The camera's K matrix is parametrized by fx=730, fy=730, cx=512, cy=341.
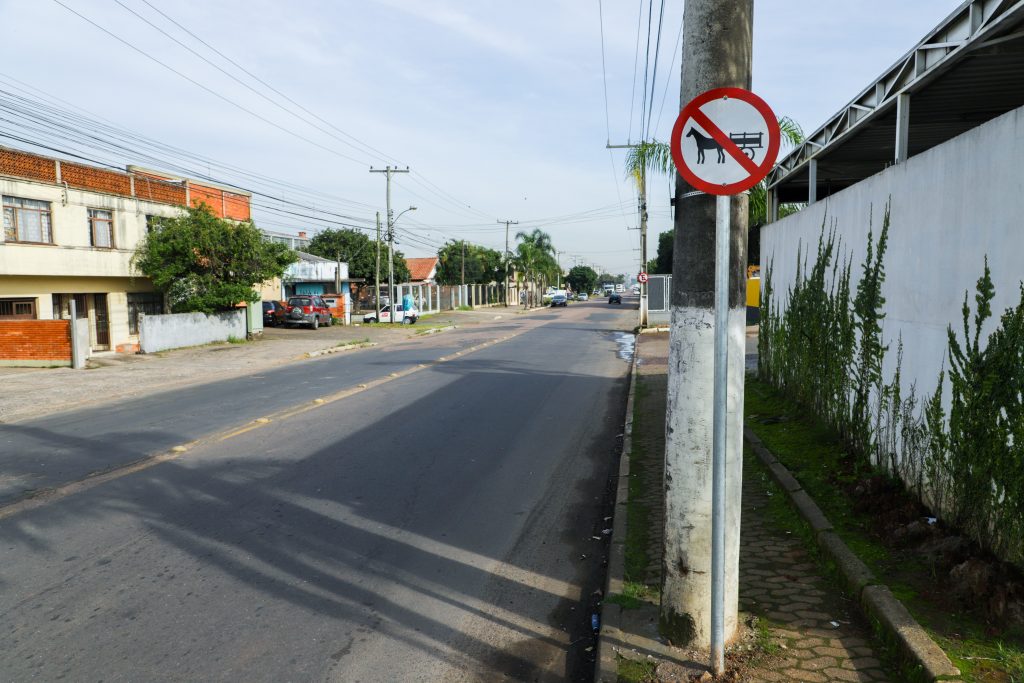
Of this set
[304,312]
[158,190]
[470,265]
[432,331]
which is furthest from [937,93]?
[470,265]

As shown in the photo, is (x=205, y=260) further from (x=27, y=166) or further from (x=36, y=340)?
(x=36, y=340)

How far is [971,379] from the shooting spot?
486 cm

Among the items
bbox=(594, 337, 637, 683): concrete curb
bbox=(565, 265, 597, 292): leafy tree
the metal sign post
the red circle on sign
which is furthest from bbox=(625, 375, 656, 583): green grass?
bbox=(565, 265, 597, 292): leafy tree

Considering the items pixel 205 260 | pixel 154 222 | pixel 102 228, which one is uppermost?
pixel 154 222

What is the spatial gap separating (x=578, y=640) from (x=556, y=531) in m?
1.95

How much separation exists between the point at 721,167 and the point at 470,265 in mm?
80764

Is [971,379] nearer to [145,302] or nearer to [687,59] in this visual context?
[687,59]

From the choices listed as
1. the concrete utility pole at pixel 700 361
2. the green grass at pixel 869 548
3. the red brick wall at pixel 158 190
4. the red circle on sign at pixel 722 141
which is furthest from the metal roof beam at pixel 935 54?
the red brick wall at pixel 158 190

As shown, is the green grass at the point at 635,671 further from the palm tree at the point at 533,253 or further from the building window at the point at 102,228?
the palm tree at the point at 533,253

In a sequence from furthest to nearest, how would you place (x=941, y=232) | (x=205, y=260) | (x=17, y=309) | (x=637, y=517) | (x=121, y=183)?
1. (x=205, y=260)
2. (x=121, y=183)
3. (x=17, y=309)
4. (x=637, y=517)
5. (x=941, y=232)

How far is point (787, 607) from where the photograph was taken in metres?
4.46

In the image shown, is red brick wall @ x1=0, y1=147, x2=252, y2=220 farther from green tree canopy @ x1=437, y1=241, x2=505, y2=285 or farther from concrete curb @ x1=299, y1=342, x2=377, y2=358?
green tree canopy @ x1=437, y1=241, x2=505, y2=285

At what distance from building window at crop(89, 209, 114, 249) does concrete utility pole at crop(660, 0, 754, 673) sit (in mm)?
25985

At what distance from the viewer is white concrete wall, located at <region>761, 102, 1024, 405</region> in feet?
14.7
